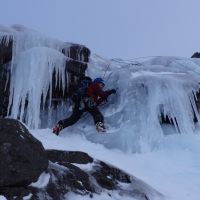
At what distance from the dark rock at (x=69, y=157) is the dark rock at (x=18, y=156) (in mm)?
828

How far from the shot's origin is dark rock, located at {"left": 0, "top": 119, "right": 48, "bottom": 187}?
18.1ft

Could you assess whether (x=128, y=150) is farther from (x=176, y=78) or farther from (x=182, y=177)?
(x=176, y=78)

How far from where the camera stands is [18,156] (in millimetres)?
5648

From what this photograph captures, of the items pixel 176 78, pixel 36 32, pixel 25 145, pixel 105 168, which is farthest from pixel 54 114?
pixel 25 145

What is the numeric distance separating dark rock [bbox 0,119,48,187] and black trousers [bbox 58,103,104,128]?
10.3ft

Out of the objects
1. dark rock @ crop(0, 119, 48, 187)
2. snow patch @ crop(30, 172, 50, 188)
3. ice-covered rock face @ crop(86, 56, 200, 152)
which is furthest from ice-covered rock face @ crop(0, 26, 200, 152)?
dark rock @ crop(0, 119, 48, 187)

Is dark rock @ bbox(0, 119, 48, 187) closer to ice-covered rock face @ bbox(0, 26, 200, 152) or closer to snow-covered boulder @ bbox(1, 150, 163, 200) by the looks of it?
snow-covered boulder @ bbox(1, 150, 163, 200)

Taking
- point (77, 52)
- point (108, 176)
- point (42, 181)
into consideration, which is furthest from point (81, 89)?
point (42, 181)

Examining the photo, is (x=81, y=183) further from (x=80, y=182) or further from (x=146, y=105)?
(x=146, y=105)

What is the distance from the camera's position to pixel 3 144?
5691 mm

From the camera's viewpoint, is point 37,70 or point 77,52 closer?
point 37,70

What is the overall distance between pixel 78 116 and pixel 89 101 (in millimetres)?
385

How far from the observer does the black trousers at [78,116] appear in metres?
9.17

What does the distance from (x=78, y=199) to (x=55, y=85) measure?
15.4ft
